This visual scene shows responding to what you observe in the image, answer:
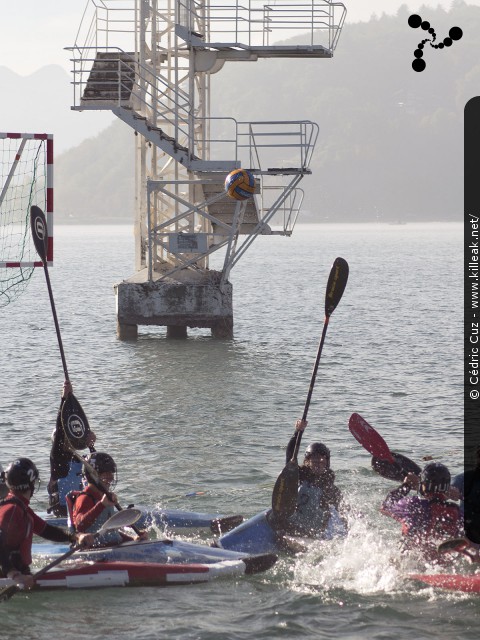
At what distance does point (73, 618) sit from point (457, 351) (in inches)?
835

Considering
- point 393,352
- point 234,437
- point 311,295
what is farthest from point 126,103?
point 311,295

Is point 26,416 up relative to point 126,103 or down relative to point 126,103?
Answer: down

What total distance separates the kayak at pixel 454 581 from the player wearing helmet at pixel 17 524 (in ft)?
12.8

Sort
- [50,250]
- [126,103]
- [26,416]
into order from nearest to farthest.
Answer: [50,250] < [26,416] < [126,103]

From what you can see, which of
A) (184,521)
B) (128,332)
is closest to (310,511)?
(184,521)

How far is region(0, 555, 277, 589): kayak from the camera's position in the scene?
1145 cm

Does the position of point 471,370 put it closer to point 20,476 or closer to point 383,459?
point 383,459

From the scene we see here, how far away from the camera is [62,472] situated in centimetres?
1357

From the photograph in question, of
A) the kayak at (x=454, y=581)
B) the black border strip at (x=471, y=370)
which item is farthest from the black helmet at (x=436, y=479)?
the kayak at (x=454, y=581)

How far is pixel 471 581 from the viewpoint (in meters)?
11.6

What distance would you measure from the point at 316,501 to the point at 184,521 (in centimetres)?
170

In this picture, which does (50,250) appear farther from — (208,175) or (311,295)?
(311,295)

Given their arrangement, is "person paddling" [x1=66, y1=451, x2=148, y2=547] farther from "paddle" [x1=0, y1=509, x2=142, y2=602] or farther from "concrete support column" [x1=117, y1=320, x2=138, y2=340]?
"concrete support column" [x1=117, y1=320, x2=138, y2=340]

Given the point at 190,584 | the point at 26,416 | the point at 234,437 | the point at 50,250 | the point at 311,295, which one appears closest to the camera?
the point at 190,584
